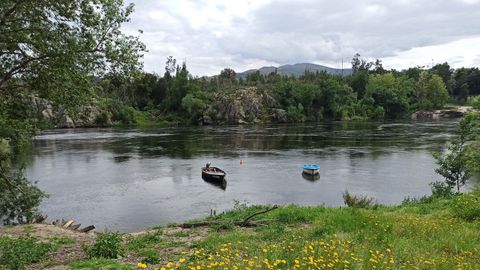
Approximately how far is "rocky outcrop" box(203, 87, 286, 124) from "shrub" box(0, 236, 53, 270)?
11260cm

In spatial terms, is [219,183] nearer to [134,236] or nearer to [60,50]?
[134,236]

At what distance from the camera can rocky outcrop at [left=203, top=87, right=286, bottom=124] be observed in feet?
415

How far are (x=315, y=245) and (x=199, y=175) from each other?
34.7 meters

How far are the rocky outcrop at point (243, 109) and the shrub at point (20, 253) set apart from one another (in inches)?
4433

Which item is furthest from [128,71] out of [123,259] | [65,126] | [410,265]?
[65,126]

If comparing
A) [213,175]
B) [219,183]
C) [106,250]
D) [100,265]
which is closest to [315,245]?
[100,265]

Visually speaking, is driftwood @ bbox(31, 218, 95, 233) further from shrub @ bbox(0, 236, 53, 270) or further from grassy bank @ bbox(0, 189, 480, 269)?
shrub @ bbox(0, 236, 53, 270)

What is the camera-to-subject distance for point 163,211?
29844 mm

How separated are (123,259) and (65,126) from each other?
11291 cm

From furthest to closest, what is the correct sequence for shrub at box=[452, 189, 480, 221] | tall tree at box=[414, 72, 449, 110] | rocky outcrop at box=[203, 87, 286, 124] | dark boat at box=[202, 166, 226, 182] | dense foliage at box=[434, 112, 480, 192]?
tall tree at box=[414, 72, 449, 110]
rocky outcrop at box=[203, 87, 286, 124]
dark boat at box=[202, 166, 226, 182]
dense foliage at box=[434, 112, 480, 192]
shrub at box=[452, 189, 480, 221]

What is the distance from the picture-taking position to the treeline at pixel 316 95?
131875mm

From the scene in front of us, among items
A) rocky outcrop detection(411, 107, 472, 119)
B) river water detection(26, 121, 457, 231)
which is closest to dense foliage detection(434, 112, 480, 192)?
river water detection(26, 121, 457, 231)

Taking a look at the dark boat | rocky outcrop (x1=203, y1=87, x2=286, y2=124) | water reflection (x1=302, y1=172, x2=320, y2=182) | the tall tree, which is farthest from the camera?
the tall tree

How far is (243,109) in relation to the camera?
12888cm
